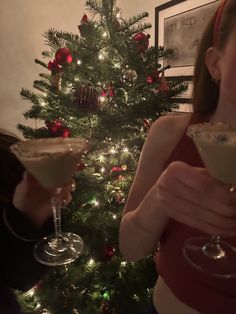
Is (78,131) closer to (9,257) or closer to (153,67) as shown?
(153,67)

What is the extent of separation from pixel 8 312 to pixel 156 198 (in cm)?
62

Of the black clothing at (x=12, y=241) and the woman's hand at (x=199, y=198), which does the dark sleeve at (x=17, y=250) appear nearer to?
the black clothing at (x=12, y=241)

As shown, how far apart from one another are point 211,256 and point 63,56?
1.05 m

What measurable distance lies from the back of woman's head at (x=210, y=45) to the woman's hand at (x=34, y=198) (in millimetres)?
483

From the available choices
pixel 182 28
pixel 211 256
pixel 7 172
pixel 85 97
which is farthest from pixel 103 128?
pixel 182 28

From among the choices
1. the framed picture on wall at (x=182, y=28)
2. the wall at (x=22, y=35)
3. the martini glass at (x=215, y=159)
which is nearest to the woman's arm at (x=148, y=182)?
the martini glass at (x=215, y=159)

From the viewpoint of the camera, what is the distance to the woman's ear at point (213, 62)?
81cm

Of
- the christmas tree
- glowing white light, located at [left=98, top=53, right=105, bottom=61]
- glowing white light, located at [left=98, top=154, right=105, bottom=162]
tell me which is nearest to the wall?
the christmas tree

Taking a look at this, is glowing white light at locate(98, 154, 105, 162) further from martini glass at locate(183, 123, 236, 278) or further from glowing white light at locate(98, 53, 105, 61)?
martini glass at locate(183, 123, 236, 278)

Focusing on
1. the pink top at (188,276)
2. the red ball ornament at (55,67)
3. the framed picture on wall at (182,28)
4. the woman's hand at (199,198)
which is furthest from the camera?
the framed picture on wall at (182,28)

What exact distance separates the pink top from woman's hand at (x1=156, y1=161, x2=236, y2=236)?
0.48 ft

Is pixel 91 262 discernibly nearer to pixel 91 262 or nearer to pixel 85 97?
pixel 91 262

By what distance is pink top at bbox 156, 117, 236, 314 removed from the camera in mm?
723

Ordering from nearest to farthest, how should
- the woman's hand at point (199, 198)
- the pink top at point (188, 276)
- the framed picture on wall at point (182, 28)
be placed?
1. the woman's hand at point (199, 198)
2. the pink top at point (188, 276)
3. the framed picture on wall at point (182, 28)
